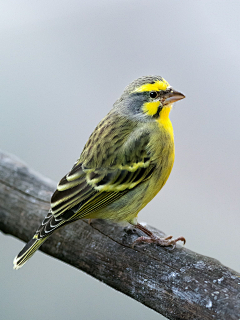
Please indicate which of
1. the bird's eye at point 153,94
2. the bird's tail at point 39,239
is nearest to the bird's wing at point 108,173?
the bird's tail at point 39,239

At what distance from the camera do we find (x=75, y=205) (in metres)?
2.78

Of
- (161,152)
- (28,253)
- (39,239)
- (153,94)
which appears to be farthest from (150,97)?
(28,253)

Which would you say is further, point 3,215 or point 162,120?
point 3,215

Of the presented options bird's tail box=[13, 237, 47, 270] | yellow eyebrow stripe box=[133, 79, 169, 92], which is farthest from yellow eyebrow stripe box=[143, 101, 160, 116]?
bird's tail box=[13, 237, 47, 270]

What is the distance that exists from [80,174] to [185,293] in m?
1.12

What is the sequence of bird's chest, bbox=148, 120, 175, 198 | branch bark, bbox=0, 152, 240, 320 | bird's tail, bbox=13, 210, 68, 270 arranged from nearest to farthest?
branch bark, bbox=0, 152, 240, 320, bird's tail, bbox=13, 210, 68, 270, bird's chest, bbox=148, 120, 175, 198

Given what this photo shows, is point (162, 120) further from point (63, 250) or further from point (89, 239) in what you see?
point (63, 250)

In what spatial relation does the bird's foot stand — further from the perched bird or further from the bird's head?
the bird's head

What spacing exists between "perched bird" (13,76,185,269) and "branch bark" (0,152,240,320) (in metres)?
0.15

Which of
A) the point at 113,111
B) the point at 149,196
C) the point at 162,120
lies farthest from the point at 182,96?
the point at 149,196

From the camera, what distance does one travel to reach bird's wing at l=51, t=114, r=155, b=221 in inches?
112

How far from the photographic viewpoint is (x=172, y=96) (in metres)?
2.99

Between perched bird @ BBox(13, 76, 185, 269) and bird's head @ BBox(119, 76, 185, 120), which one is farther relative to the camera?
bird's head @ BBox(119, 76, 185, 120)

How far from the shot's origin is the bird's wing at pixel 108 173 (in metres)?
2.86
